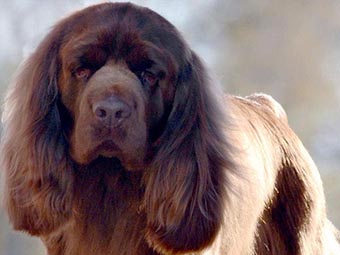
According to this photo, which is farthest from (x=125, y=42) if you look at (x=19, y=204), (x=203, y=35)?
(x=203, y=35)

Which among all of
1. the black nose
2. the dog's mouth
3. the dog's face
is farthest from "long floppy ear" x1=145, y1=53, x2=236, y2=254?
the black nose

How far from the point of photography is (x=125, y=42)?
3.90 m

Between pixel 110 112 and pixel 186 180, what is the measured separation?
0.51 meters

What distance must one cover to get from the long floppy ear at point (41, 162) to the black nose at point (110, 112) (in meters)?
0.41

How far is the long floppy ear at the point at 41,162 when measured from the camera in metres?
4.02

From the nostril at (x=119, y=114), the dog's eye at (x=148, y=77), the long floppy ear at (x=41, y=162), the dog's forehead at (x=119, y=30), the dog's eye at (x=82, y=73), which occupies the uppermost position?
the dog's forehead at (x=119, y=30)

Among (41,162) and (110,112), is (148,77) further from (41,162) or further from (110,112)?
(41,162)

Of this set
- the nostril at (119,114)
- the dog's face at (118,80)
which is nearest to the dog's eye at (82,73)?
the dog's face at (118,80)

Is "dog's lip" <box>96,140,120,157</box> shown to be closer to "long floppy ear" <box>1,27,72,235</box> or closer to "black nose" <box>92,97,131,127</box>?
"black nose" <box>92,97,131,127</box>

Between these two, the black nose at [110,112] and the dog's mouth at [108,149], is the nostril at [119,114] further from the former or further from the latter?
the dog's mouth at [108,149]

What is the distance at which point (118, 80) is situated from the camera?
376cm

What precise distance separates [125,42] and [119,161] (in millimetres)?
511

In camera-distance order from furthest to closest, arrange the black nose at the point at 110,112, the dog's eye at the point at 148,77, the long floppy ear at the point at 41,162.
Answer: the long floppy ear at the point at 41,162 < the dog's eye at the point at 148,77 < the black nose at the point at 110,112

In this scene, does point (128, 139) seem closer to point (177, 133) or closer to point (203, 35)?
point (177, 133)
